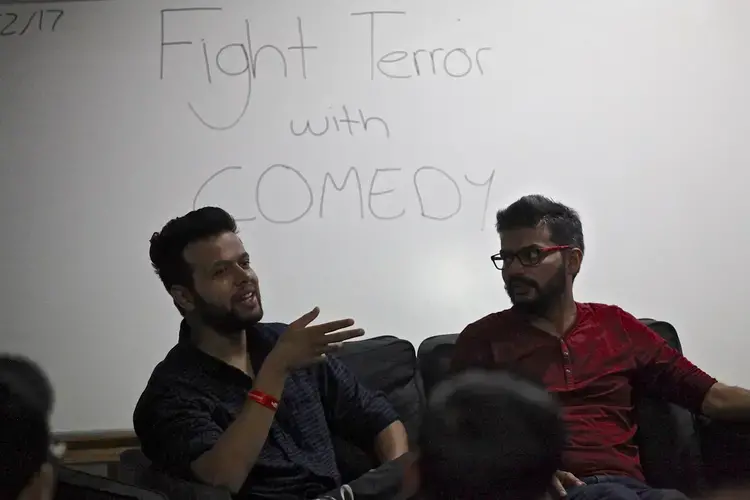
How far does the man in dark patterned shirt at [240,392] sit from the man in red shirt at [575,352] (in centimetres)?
23

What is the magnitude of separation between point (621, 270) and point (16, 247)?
1116 mm

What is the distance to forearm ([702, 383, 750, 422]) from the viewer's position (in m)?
1.26

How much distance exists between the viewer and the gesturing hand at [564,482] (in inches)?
45.5

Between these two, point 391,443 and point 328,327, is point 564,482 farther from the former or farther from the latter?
point 328,327

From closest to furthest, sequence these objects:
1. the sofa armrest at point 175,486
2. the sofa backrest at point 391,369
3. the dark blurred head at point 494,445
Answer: the sofa armrest at point 175,486 → the dark blurred head at point 494,445 → the sofa backrest at point 391,369

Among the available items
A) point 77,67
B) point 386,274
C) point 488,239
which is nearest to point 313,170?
point 386,274

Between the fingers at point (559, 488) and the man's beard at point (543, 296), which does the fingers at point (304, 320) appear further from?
the fingers at point (559, 488)

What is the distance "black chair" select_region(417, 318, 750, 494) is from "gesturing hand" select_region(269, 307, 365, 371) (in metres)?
0.54

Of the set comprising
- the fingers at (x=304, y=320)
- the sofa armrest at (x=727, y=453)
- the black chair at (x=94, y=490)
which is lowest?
the sofa armrest at (x=727, y=453)

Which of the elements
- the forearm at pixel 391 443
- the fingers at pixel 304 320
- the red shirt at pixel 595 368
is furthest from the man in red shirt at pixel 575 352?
the fingers at pixel 304 320

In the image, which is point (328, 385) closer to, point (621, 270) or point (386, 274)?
point (386, 274)

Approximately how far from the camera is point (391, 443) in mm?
1212

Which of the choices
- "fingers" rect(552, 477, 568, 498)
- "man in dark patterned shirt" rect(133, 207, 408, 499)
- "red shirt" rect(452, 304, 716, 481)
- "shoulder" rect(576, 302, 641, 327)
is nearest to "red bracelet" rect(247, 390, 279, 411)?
"man in dark patterned shirt" rect(133, 207, 408, 499)

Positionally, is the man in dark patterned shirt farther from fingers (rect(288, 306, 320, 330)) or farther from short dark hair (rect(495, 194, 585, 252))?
short dark hair (rect(495, 194, 585, 252))
